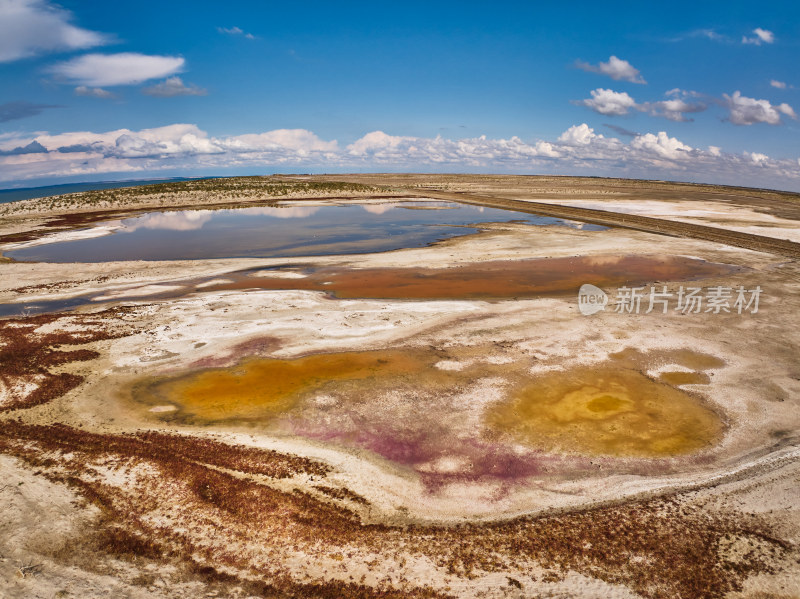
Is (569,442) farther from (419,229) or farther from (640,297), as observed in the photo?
(419,229)

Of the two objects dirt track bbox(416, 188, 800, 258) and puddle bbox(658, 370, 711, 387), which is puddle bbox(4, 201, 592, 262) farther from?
puddle bbox(658, 370, 711, 387)

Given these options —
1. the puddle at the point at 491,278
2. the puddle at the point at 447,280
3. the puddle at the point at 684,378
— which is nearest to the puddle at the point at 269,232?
the puddle at the point at 447,280

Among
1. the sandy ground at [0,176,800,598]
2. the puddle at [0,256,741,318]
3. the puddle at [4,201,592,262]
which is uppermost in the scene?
the puddle at [4,201,592,262]

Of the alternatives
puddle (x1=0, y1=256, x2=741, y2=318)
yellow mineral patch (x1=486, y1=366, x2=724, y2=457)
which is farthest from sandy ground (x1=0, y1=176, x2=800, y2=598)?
puddle (x1=0, y1=256, x2=741, y2=318)

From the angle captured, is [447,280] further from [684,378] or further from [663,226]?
[663,226]

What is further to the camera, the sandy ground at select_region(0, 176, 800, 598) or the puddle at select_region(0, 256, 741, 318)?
the puddle at select_region(0, 256, 741, 318)

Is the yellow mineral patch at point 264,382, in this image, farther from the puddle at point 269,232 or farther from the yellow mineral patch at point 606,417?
the puddle at point 269,232

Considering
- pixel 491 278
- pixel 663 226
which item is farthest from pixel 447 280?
pixel 663 226

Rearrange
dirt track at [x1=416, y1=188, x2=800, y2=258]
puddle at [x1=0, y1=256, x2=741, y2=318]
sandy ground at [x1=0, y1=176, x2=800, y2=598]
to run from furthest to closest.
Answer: dirt track at [x1=416, y1=188, x2=800, y2=258], puddle at [x1=0, y1=256, x2=741, y2=318], sandy ground at [x1=0, y1=176, x2=800, y2=598]
